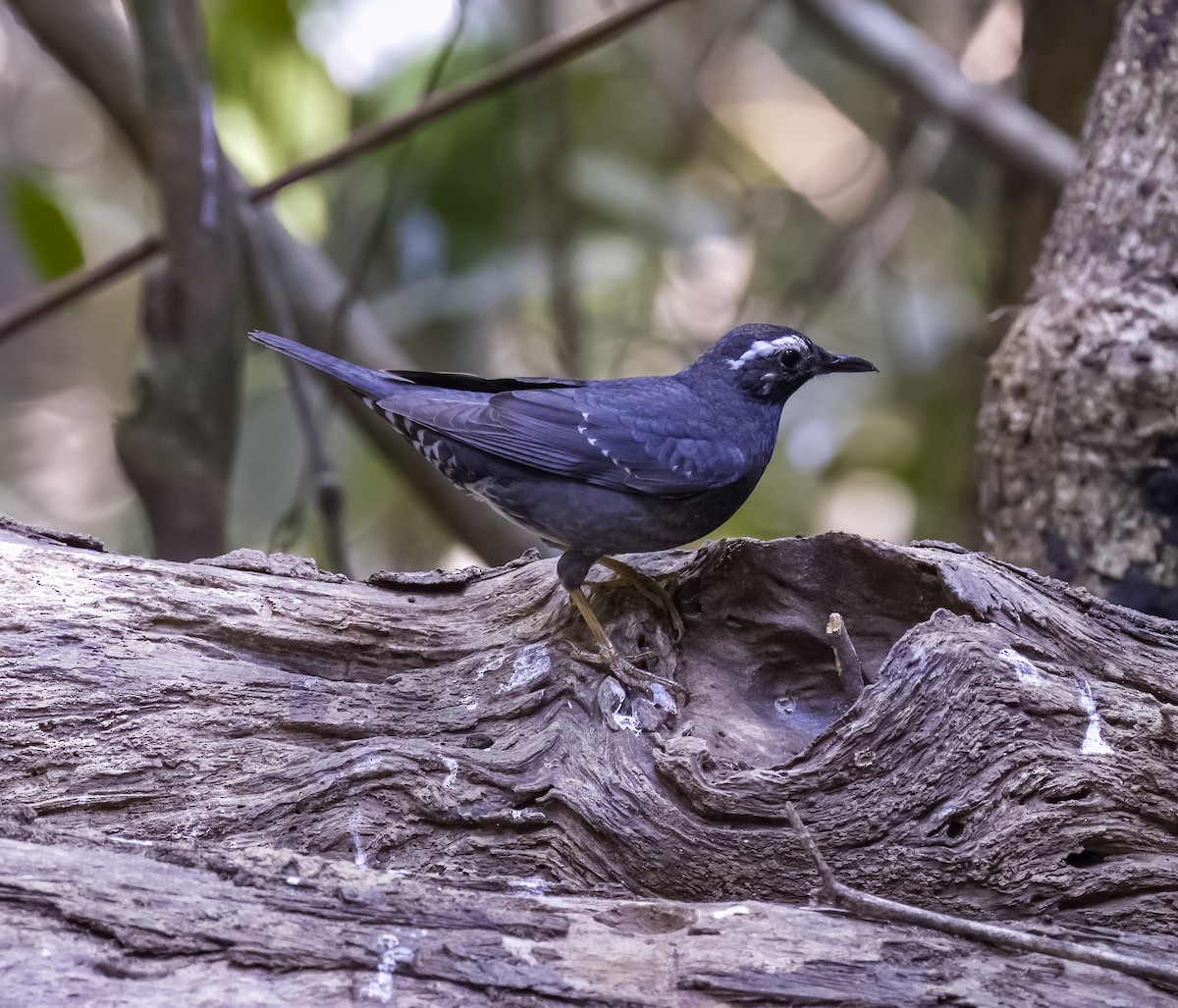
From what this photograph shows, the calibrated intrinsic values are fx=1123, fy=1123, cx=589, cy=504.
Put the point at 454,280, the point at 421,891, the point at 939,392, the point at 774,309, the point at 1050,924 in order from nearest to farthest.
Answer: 1. the point at 421,891
2. the point at 1050,924
3. the point at 454,280
4. the point at 939,392
5. the point at 774,309

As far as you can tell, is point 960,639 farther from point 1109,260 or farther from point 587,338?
point 587,338

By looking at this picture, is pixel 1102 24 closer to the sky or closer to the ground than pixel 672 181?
closer to the ground

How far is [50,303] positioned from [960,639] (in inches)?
176

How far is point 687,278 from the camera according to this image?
896cm

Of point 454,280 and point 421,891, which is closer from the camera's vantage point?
point 421,891

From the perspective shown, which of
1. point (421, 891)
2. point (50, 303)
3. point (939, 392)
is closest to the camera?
point (421, 891)

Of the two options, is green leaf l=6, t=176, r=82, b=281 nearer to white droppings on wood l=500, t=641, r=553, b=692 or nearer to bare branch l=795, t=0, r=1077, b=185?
white droppings on wood l=500, t=641, r=553, b=692

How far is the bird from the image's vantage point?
375 centimetres

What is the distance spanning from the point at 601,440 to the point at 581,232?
420cm

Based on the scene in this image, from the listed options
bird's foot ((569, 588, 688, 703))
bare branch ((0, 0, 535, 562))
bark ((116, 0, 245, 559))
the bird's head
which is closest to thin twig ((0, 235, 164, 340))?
bare branch ((0, 0, 535, 562))

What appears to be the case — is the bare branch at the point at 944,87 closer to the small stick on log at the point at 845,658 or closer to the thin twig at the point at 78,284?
the small stick on log at the point at 845,658

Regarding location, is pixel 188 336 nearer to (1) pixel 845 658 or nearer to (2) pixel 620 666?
(2) pixel 620 666

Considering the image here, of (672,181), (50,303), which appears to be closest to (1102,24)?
(672,181)

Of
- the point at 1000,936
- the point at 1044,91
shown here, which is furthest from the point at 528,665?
the point at 1044,91
